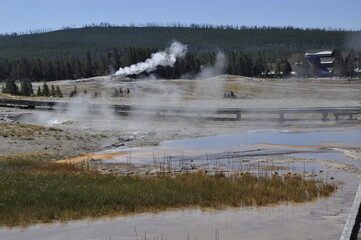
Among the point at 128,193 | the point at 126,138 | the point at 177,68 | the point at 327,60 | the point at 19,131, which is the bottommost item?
the point at 327,60

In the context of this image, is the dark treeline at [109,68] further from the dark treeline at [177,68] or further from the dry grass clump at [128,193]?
the dry grass clump at [128,193]

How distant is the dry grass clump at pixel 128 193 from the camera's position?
46.8 ft

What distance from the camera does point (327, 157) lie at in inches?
969

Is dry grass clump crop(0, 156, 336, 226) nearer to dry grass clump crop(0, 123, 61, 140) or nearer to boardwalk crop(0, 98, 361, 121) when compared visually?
dry grass clump crop(0, 123, 61, 140)

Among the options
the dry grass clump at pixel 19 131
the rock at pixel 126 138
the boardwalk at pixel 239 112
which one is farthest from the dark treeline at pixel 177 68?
the rock at pixel 126 138

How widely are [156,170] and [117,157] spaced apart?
5058mm

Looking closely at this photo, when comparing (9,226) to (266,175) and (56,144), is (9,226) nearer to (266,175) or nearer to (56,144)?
(266,175)

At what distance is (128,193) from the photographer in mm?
15641

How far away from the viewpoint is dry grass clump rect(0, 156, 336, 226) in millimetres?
14258

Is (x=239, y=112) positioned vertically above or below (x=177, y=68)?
above

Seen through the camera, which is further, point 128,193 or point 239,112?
point 239,112

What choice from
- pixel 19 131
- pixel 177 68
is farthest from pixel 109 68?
pixel 19 131

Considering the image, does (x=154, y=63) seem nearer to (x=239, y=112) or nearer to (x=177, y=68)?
(x=177, y=68)

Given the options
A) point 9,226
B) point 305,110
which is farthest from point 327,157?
point 305,110
